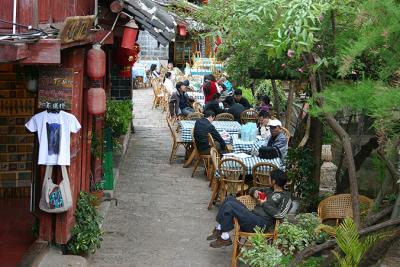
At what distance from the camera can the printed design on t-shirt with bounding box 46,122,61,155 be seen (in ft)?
26.0

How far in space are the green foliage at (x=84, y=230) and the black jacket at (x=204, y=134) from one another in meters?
5.25

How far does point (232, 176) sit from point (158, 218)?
1464 millimetres

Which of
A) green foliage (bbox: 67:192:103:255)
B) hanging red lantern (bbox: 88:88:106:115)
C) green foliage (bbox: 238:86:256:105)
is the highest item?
hanging red lantern (bbox: 88:88:106:115)

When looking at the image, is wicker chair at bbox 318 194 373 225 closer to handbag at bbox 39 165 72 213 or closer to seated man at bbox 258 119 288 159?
seated man at bbox 258 119 288 159

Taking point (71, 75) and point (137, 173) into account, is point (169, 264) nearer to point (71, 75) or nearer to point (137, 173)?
point (71, 75)

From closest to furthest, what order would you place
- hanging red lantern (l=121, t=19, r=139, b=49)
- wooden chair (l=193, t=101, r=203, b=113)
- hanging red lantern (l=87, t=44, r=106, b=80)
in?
hanging red lantern (l=87, t=44, r=106, b=80) < hanging red lantern (l=121, t=19, r=139, b=49) < wooden chair (l=193, t=101, r=203, b=113)

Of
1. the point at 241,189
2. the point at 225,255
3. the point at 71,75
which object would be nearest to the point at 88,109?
the point at 71,75

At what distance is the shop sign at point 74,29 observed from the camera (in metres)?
6.75

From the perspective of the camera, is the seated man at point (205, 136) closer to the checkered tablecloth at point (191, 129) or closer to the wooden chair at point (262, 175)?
the checkered tablecloth at point (191, 129)

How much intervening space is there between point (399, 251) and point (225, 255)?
2390 mm

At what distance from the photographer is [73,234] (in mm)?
8664

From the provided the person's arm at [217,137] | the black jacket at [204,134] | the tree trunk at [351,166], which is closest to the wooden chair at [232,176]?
the person's arm at [217,137]

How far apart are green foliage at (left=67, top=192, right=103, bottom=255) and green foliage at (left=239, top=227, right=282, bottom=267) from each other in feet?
6.73

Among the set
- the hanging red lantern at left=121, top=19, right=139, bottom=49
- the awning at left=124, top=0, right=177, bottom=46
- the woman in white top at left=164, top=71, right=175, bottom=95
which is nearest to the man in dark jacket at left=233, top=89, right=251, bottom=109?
the woman in white top at left=164, top=71, right=175, bottom=95
